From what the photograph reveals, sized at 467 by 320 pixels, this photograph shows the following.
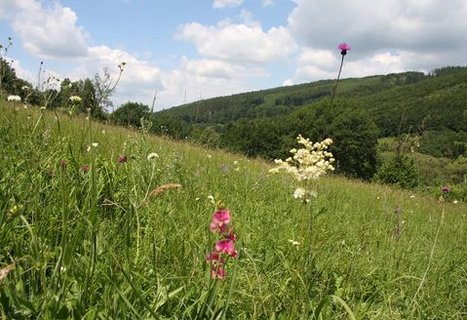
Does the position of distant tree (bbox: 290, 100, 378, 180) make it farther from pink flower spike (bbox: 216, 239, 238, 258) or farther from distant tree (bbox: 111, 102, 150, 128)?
pink flower spike (bbox: 216, 239, 238, 258)

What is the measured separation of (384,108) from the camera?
15088 centimetres

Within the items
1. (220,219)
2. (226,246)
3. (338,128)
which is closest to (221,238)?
(226,246)

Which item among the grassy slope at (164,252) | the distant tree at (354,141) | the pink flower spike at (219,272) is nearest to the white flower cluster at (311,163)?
the grassy slope at (164,252)

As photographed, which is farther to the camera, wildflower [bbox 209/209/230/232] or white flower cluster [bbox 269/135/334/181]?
white flower cluster [bbox 269/135/334/181]

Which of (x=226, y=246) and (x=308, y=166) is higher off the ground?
(x=308, y=166)

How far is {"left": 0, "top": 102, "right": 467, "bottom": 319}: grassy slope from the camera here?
63.8 inches

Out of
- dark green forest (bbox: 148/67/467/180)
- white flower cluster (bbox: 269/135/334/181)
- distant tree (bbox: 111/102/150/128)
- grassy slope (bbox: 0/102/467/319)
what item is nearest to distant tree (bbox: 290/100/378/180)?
dark green forest (bbox: 148/67/467/180)

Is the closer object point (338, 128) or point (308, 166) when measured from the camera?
point (308, 166)

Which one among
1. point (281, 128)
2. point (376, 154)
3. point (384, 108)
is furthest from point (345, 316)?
point (384, 108)

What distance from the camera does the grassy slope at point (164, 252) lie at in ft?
5.32

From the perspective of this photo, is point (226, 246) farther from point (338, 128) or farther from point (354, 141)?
point (338, 128)

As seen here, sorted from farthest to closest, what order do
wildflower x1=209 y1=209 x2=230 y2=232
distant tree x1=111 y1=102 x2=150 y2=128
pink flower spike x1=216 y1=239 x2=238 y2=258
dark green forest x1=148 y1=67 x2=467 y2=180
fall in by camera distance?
dark green forest x1=148 y1=67 x2=467 y2=180
distant tree x1=111 y1=102 x2=150 y2=128
pink flower spike x1=216 y1=239 x2=238 y2=258
wildflower x1=209 y1=209 x2=230 y2=232

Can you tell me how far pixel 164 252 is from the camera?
250cm

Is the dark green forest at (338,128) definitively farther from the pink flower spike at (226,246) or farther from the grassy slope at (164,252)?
the pink flower spike at (226,246)
